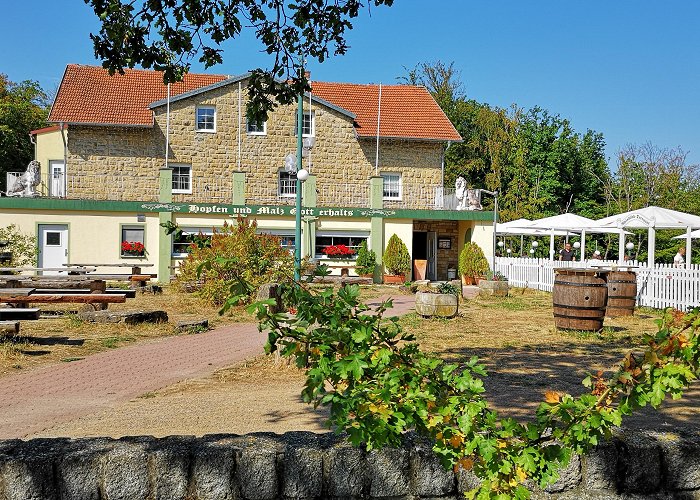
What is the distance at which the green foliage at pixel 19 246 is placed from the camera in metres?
25.6

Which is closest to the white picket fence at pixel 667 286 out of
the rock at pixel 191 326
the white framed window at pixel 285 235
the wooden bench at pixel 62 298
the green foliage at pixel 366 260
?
the green foliage at pixel 366 260

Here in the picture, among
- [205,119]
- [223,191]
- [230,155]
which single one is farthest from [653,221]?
[205,119]

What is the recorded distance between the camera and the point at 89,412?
6.62 m

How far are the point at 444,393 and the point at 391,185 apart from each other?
2913cm

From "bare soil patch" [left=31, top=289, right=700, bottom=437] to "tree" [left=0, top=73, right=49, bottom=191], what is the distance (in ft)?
117

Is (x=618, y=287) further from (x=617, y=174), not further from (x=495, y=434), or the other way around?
(x=617, y=174)

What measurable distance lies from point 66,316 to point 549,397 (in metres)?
13.0

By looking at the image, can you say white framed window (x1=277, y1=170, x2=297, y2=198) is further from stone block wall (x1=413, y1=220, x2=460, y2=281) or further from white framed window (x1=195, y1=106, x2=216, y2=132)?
stone block wall (x1=413, y1=220, x2=460, y2=281)

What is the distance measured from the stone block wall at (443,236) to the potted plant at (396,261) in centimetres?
349

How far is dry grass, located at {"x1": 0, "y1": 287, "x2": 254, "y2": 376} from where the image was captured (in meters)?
9.61

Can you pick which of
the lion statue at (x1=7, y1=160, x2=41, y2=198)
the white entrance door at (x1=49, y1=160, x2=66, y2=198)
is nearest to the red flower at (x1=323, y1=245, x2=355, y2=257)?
the white entrance door at (x1=49, y1=160, x2=66, y2=198)

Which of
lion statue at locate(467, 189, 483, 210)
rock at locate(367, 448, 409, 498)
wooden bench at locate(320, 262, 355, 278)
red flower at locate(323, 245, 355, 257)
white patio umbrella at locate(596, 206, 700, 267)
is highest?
lion statue at locate(467, 189, 483, 210)

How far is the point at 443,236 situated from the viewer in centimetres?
3198

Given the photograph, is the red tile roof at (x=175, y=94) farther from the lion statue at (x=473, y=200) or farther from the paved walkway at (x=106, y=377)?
the paved walkway at (x=106, y=377)
